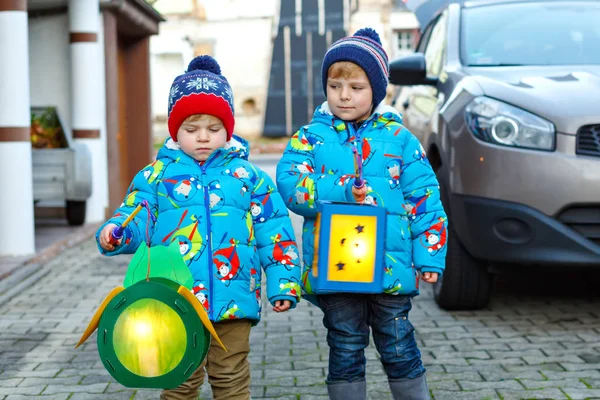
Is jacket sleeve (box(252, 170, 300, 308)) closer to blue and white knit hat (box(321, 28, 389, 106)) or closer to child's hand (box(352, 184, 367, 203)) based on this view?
child's hand (box(352, 184, 367, 203))

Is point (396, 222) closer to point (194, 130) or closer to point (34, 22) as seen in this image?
point (194, 130)

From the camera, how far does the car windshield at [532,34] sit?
588 cm

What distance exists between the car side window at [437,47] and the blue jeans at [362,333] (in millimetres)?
3043

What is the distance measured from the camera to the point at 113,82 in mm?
10930

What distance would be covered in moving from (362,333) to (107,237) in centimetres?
105

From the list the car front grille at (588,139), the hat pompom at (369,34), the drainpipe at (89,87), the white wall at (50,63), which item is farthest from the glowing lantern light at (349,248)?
the white wall at (50,63)

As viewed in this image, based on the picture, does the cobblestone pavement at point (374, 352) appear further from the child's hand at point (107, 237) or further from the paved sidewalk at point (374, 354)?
the child's hand at point (107, 237)

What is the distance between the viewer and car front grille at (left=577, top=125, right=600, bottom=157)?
Answer: 4.92m

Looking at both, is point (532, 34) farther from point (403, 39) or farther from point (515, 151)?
point (403, 39)

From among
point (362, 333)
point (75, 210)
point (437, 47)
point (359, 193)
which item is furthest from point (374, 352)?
point (75, 210)

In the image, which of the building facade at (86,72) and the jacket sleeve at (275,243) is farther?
the building facade at (86,72)

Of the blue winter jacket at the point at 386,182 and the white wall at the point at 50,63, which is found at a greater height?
the white wall at the point at 50,63

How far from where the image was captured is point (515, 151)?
4.96 metres

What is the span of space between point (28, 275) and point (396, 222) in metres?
4.44
